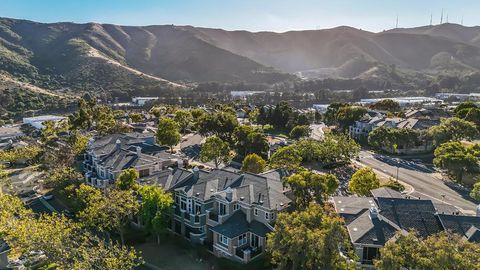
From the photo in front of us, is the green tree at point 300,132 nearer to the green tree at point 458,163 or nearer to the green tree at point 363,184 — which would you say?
the green tree at point 458,163

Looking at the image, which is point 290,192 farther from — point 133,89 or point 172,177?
point 133,89

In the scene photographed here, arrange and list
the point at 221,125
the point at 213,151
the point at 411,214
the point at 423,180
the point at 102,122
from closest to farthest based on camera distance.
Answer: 1. the point at 411,214
2. the point at 423,180
3. the point at 213,151
4. the point at 221,125
5. the point at 102,122

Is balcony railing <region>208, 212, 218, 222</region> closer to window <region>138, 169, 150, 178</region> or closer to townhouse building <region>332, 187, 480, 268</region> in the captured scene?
townhouse building <region>332, 187, 480, 268</region>

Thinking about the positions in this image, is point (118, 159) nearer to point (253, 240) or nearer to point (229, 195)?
point (229, 195)

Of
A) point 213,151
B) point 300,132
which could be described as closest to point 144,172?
point 213,151

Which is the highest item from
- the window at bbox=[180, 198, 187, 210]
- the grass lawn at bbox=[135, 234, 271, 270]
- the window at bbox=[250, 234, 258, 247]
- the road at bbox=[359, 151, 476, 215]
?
the window at bbox=[180, 198, 187, 210]

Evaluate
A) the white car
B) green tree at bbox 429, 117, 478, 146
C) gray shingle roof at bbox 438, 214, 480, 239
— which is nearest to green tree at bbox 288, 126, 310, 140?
green tree at bbox 429, 117, 478, 146
